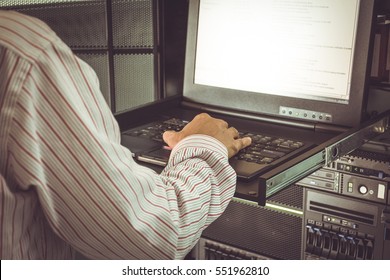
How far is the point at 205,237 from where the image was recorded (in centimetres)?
176

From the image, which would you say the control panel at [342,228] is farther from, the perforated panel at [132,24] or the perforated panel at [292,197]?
the perforated panel at [132,24]

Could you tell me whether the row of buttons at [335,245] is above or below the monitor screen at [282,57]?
below

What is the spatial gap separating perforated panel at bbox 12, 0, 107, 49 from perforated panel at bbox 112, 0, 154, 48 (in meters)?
0.04

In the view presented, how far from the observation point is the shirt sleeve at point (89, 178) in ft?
2.39

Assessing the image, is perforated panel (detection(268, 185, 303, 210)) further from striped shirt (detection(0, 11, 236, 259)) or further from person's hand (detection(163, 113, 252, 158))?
striped shirt (detection(0, 11, 236, 259))

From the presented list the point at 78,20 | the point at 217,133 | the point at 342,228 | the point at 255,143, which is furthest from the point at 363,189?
the point at 78,20

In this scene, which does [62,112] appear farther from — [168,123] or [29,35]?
[168,123]

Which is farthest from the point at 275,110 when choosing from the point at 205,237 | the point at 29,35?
the point at 29,35

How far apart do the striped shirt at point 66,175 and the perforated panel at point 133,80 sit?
0.76 m

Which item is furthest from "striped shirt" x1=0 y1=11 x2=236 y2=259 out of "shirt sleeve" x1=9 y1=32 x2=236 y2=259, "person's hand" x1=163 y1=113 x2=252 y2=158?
"person's hand" x1=163 y1=113 x2=252 y2=158

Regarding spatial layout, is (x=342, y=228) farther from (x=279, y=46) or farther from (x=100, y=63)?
(x=100, y=63)

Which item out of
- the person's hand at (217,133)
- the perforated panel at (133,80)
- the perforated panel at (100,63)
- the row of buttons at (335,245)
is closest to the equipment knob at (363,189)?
the row of buttons at (335,245)

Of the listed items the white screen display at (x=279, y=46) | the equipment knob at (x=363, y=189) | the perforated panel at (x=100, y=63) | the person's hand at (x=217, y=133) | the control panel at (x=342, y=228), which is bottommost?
the control panel at (x=342, y=228)

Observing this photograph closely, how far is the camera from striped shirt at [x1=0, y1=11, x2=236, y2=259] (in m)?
0.72
